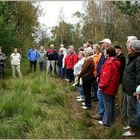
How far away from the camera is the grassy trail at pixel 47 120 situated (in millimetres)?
7180

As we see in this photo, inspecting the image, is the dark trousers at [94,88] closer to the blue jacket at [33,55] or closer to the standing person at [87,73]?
the standing person at [87,73]

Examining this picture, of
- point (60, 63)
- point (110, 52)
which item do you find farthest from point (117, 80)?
point (60, 63)

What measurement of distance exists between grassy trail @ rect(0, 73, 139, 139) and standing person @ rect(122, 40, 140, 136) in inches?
12.1

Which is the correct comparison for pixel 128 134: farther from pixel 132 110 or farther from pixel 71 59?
pixel 71 59

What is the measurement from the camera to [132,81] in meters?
6.91

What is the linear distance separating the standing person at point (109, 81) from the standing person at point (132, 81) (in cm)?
57

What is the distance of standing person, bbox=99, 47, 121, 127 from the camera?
7598 mm

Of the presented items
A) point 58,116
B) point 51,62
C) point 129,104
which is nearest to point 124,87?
point 129,104

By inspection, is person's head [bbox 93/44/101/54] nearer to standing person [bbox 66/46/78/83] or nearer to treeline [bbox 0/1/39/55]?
standing person [bbox 66/46/78/83]

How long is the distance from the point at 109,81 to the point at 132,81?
794 mm

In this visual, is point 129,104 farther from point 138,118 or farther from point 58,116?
point 58,116

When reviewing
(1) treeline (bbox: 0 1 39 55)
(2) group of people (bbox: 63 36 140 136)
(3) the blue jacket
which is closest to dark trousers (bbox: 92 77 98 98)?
(2) group of people (bbox: 63 36 140 136)

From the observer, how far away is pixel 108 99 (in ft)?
25.5

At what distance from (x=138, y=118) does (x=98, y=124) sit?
123 cm
